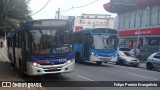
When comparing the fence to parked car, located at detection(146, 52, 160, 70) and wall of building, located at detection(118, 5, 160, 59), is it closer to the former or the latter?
wall of building, located at detection(118, 5, 160, 59)

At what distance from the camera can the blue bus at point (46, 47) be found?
47.8 feet

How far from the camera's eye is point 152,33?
154 ft

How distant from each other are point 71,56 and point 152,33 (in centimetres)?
3355

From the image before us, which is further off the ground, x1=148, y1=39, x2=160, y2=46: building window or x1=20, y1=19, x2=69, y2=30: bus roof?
x1=20, y1=19, x2=69, y2=30: bus roof

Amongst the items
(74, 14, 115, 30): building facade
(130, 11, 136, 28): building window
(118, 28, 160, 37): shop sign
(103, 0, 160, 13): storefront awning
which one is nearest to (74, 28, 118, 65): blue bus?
(103, 0, 160, 13): storefront awning

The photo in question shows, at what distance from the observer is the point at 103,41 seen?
982 inches

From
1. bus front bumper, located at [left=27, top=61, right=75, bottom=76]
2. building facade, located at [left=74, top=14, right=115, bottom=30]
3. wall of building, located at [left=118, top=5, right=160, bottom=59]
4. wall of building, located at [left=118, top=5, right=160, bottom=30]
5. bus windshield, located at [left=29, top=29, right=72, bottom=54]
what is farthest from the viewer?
building facade, located at [left=74, top=14, right=115, bottom=30]

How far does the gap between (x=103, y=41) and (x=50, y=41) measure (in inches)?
414

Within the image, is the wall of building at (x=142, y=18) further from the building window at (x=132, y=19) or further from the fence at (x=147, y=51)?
the fence at (x=147, y=51)

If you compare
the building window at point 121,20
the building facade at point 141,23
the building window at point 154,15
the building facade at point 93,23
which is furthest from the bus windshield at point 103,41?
the building facade at point 93,23

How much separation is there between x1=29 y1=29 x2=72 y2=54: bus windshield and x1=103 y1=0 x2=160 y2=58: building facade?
1077 inches

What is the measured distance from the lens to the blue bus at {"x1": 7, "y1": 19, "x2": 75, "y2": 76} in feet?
47.8

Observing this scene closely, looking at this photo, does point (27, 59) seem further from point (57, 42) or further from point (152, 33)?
point (152, 33)


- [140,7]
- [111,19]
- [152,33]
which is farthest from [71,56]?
[111,19]
